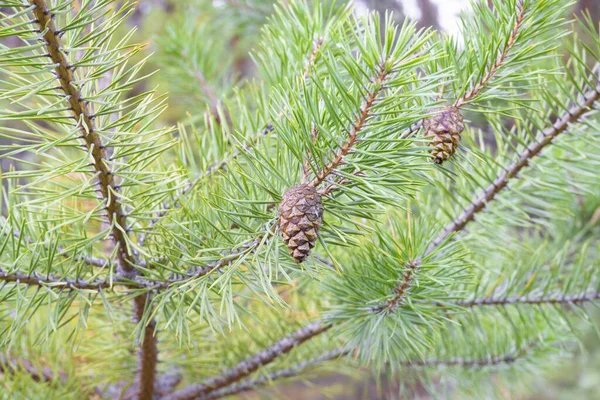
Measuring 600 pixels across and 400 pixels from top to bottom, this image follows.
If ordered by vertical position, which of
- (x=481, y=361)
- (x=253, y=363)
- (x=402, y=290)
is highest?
(x=402, y=290)

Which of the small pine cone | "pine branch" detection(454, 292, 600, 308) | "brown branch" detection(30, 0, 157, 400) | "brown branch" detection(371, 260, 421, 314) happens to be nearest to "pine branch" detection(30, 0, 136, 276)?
"brown branch" detection(30, 0, 157, 400)

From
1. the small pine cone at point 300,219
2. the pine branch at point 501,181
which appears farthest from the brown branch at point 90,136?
the pine branch at point 501,181

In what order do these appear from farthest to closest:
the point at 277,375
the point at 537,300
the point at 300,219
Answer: the point at 277,375, the point at 537,300, the point at 300,219

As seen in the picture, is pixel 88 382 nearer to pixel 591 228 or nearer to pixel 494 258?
pixel 494 258

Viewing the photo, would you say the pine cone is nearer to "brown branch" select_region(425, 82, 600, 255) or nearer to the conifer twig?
"brown branch" select_region(425, 82, 600, 255)

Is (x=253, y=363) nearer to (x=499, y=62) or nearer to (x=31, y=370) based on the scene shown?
(x=31, y=370)

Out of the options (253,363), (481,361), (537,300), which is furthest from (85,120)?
(481,361)

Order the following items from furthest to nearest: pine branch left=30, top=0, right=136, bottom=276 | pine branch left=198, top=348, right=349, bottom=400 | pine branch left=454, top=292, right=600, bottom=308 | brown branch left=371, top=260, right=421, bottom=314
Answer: pine branch left=198, top=348, right=349, bottom=400 → pine branch left=454, top=292, right=600, bottom=308 → brown branch left=371, top=260, right=421, bottom=314 → pine branch left=30, top=0, right=136, bottom=276

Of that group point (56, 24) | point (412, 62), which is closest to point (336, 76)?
point (412, 62)
